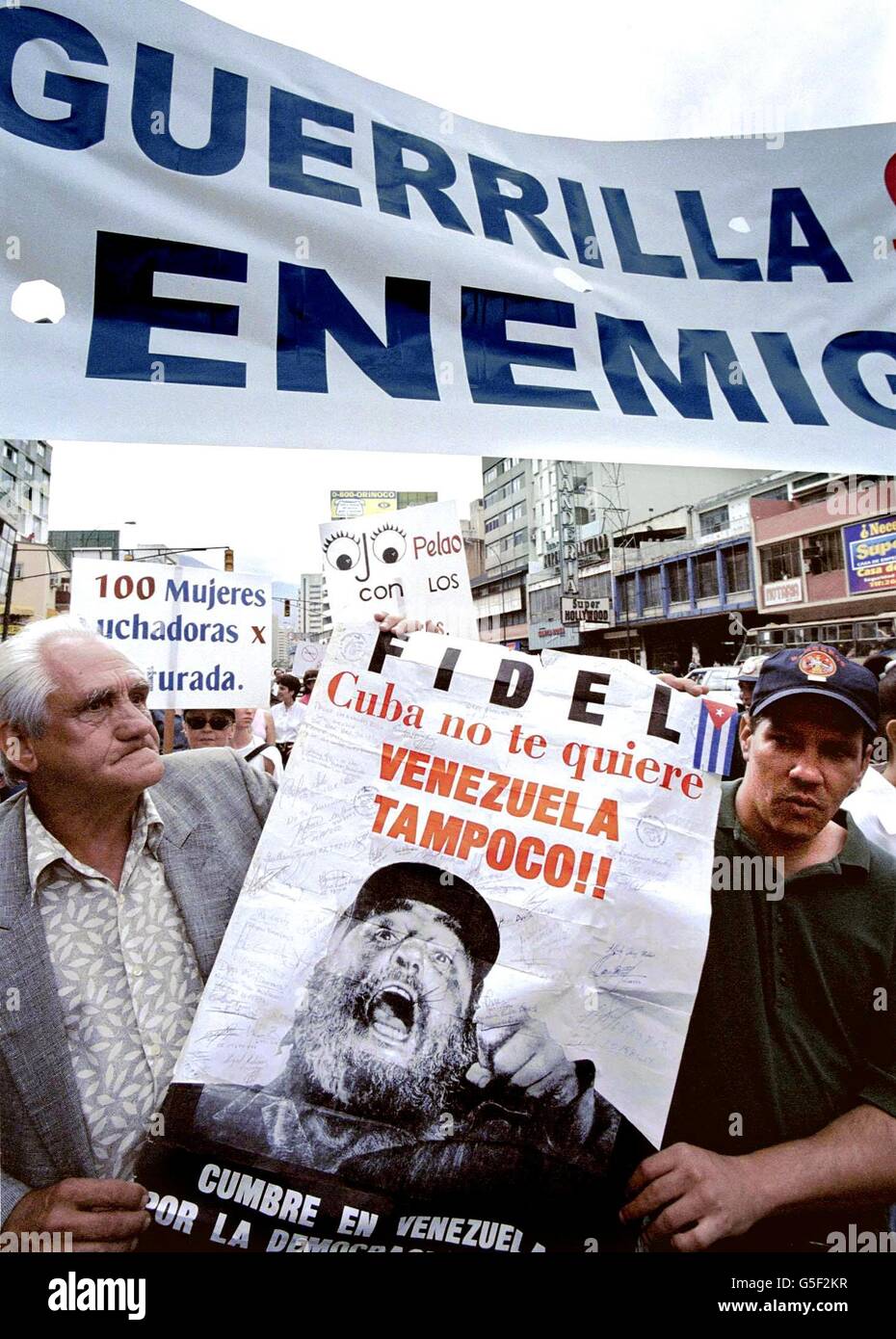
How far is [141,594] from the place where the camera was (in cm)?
323

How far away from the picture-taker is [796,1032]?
160cm

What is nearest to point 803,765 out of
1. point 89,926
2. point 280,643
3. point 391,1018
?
point 391,1018

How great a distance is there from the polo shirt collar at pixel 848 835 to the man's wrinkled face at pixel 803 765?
54 mm

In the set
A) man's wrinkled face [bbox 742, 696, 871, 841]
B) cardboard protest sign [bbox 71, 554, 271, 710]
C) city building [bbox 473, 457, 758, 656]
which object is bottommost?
man's wrinkled face [bbox 742, 696, 871, 841]

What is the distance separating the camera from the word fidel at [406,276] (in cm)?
159

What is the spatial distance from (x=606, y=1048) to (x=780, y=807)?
677 millimetres

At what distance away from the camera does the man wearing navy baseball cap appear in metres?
1.53

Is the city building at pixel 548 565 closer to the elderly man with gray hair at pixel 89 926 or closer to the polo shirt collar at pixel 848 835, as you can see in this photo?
the polo shirt collar at pixel 848 835

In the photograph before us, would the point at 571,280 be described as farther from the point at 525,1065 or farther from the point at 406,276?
the point at 525,1065

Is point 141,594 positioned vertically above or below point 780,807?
above

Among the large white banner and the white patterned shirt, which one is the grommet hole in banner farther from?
the white patterned shirt

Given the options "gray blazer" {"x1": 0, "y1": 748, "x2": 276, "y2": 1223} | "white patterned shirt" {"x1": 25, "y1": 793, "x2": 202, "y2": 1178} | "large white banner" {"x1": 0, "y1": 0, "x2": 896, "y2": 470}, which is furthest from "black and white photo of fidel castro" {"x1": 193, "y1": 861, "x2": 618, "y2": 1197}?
"large white banner" {"x1": 0, "y1": 0, "x2": 896, "y2": 470}
